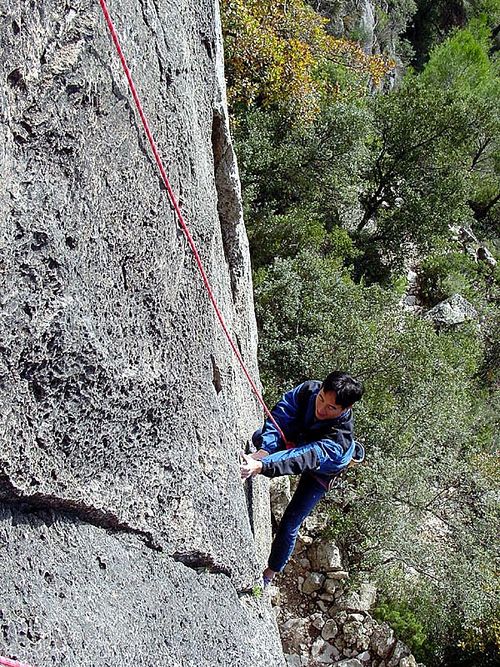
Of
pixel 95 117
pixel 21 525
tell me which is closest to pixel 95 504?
pixel 21 525

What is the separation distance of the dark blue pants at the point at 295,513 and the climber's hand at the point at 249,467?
0.68 metres

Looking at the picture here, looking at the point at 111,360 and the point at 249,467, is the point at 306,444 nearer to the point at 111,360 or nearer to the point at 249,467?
the point at 249,467

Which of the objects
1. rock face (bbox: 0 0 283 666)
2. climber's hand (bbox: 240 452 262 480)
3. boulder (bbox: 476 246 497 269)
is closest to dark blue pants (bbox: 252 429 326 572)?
climber's hand (bbox: 240 452 262 480)

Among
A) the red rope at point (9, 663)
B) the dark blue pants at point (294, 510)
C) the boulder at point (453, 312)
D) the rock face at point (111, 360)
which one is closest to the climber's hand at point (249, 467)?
the rock face at point (111, 360)

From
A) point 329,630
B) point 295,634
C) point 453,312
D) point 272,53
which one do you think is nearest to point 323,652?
point 329,630

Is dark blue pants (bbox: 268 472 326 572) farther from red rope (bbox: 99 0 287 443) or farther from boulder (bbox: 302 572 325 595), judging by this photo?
boulder (bbox: 302 572 325 595)

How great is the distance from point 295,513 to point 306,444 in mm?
950

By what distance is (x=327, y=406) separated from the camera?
4664 mm

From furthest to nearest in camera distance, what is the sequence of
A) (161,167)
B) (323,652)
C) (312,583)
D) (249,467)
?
(312,583) < (323,652) < (249,467) < (161,167)

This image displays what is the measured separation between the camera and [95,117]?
112 inches

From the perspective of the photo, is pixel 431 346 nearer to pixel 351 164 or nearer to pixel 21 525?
pixel 351 164

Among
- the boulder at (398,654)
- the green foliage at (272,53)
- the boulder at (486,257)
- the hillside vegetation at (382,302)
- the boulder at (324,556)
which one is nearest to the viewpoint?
the boulder at (398,654)

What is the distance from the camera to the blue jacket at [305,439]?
450 cm

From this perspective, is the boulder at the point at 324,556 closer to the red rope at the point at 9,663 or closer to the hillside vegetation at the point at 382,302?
the hillside vegetation at the point at 382,302
